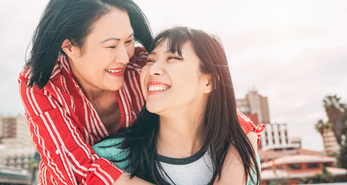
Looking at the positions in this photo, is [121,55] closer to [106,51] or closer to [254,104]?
[106,51]

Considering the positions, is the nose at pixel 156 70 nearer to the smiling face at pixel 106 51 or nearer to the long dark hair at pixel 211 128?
the long dark hair at pixel 211 128

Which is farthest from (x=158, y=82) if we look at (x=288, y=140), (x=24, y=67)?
(x=288, y=140)

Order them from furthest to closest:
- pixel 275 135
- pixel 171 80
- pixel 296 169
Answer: pixel 275 135, pixel 296 169, pixel 171 80

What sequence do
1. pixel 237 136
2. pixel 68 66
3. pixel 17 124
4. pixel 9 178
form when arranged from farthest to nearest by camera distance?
pixel 17 124
pixel 9 178
pixel 68 66
pixel 237 136

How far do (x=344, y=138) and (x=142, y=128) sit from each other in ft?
145

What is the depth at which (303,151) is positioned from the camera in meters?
Result: 44.3

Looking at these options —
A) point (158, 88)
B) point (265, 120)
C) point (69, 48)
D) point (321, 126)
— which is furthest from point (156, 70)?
point (265, 120)

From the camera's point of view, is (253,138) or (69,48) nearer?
(69,48)

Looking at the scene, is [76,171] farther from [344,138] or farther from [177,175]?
[344,138]

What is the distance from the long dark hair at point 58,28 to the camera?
7.11 feet

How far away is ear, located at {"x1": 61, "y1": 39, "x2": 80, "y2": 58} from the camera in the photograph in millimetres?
2252

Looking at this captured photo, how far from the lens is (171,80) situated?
2004 mm

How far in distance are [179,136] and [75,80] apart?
999 mm

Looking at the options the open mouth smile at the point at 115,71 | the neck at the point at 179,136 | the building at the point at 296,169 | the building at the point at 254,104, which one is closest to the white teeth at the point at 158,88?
the neck at the point at 179,136
